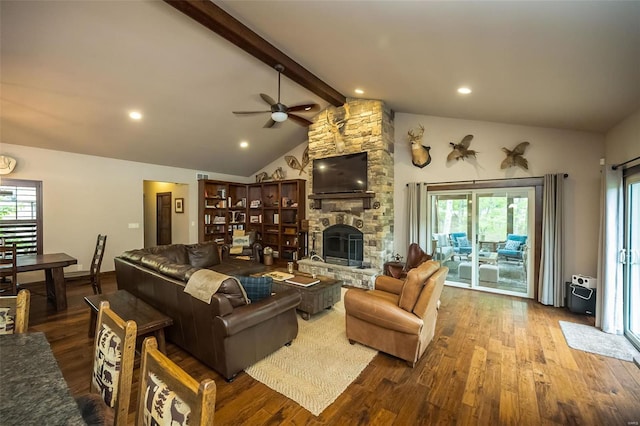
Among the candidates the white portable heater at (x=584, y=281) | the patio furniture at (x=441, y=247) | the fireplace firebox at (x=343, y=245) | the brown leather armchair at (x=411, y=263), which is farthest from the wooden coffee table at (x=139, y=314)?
the white portable heater at (x=584, y=281)

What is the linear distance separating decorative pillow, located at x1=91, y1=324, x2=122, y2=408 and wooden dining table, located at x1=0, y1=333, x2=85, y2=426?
6.3 inches

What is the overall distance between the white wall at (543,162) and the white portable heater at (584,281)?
29 centimetres

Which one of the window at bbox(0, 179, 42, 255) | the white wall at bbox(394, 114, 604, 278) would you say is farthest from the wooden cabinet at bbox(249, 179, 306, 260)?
the window at bbox(0, 179, 42, 255)

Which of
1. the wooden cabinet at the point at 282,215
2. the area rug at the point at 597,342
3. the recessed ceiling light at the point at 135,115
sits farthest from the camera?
the wooden cabinet at the point at 282,215

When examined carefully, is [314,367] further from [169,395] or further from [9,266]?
[9,266]

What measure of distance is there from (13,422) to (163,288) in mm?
2104

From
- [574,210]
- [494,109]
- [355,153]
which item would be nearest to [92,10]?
[355,153]

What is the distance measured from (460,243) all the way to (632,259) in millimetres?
2374

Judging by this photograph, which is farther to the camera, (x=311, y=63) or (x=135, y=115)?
(x=135, y=115)

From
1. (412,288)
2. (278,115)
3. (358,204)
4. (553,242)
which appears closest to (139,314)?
(412,288)

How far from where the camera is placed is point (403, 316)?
8.68 ft

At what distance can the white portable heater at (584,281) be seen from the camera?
397 cm

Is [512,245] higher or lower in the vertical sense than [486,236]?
lower

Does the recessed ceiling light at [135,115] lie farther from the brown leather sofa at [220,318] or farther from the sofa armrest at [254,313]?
the sofa armrest at [254,313]
